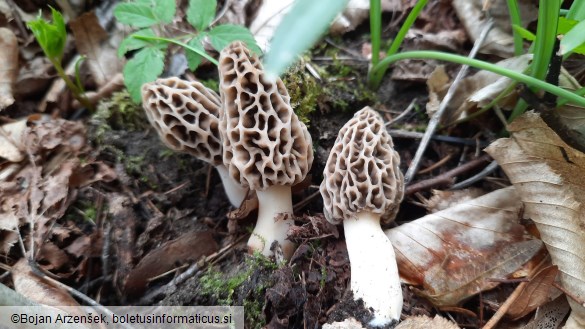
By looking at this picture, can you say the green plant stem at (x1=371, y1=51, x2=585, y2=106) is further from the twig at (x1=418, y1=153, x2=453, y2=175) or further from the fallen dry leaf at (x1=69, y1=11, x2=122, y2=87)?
the fallen dry leaf at (x1=69, y1=11, x2=122, y2=87)

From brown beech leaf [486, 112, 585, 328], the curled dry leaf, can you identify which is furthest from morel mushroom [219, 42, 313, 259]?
the curled dry leaf

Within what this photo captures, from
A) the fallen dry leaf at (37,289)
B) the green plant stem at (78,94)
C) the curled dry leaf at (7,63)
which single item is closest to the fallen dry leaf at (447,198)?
the fallen dry leaf at (37,289)

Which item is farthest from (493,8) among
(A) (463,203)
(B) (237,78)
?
(B) (237,78)

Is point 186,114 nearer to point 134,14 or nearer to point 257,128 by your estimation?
point 257,128

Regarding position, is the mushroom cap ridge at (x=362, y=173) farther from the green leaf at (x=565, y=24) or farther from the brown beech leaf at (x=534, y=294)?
the green leaf at (x=565, y=24)

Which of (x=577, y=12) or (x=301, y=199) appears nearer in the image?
(x=577, y=12)

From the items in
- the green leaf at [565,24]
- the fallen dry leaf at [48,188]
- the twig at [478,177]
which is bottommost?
the fallen dry leaf at [48,188]

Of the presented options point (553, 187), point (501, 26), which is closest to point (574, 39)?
point (553, 187)
